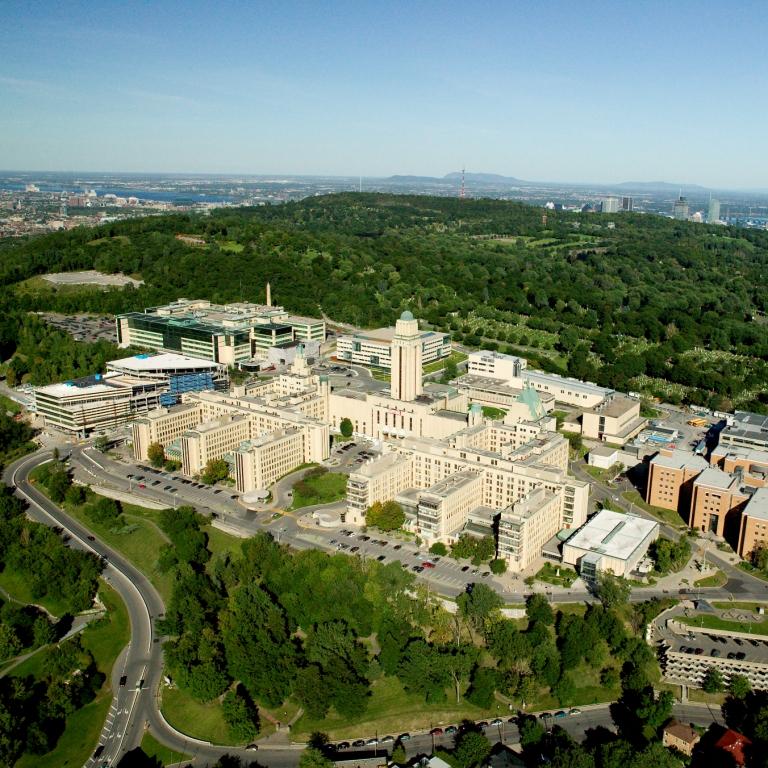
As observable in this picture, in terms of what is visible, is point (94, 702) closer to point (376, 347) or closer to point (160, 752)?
point (160, 752)

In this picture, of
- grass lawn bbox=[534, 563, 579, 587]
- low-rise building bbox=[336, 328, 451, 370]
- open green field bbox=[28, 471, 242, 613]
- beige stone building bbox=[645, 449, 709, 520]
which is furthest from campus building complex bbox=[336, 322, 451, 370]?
grass lawn bbox=[534, 563, 579, 587]

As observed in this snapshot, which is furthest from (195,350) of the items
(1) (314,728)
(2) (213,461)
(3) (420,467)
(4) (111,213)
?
(4) (111,213)

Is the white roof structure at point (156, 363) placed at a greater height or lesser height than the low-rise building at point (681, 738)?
greater

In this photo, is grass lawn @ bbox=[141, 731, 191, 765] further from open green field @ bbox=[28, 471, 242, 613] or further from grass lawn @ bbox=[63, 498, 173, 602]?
grass lawn @ bbox=[63, 498, 173, 602]

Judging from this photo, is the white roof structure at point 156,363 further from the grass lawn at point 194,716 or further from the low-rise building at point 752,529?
the low-rise building at point 752,529

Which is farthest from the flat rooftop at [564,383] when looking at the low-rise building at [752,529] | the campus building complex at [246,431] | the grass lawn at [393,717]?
the grass lawn at [393,717]
